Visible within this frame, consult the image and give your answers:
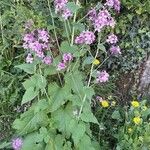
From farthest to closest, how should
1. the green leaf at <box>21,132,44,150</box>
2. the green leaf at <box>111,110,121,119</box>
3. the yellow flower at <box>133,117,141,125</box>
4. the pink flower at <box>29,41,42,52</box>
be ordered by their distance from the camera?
the green leaf at <box>111,110,121,119</box>
the yellow flower at <box>133,117,141,125</box>
the green leaf at <box>21,132,44,150</box>
the pink flower at <box>29,41,42,52</box>

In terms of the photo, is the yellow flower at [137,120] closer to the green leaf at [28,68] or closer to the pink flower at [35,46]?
the green leaf at [28,68]

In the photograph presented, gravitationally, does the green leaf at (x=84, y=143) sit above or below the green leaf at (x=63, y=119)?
below

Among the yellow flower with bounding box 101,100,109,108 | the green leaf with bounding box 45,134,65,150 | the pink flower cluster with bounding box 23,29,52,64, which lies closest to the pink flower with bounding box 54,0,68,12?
the pink flower cluster with bounding box 23,29,52,64

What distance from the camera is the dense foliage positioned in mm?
3633

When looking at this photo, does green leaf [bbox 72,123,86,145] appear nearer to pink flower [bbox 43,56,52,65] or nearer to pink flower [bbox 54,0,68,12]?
pink flower [bbox 43,56,52,65]

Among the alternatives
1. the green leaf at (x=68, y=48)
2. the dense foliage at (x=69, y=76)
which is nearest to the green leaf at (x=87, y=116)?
the dense foliage at (x=69, y=76)

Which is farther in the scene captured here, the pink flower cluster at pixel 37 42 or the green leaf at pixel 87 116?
the green leaf at pixel 87 116

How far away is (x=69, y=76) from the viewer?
371 cm

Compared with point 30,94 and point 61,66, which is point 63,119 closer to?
point 30,94

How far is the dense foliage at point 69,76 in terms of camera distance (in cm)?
363

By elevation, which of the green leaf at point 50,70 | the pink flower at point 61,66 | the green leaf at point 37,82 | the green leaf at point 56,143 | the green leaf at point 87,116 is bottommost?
the green leaf at point 56,143

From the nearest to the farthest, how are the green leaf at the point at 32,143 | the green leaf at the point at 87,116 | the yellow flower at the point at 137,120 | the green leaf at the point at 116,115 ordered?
the green leaf at the point at 87,116
the green leaf at the point at 32,143
the yellow flower at the point at 137,120
the green leaf at the point at 116,115

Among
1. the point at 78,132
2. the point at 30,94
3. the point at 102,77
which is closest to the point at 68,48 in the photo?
the point at 102,77

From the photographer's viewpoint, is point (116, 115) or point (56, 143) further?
point (116, 115)
